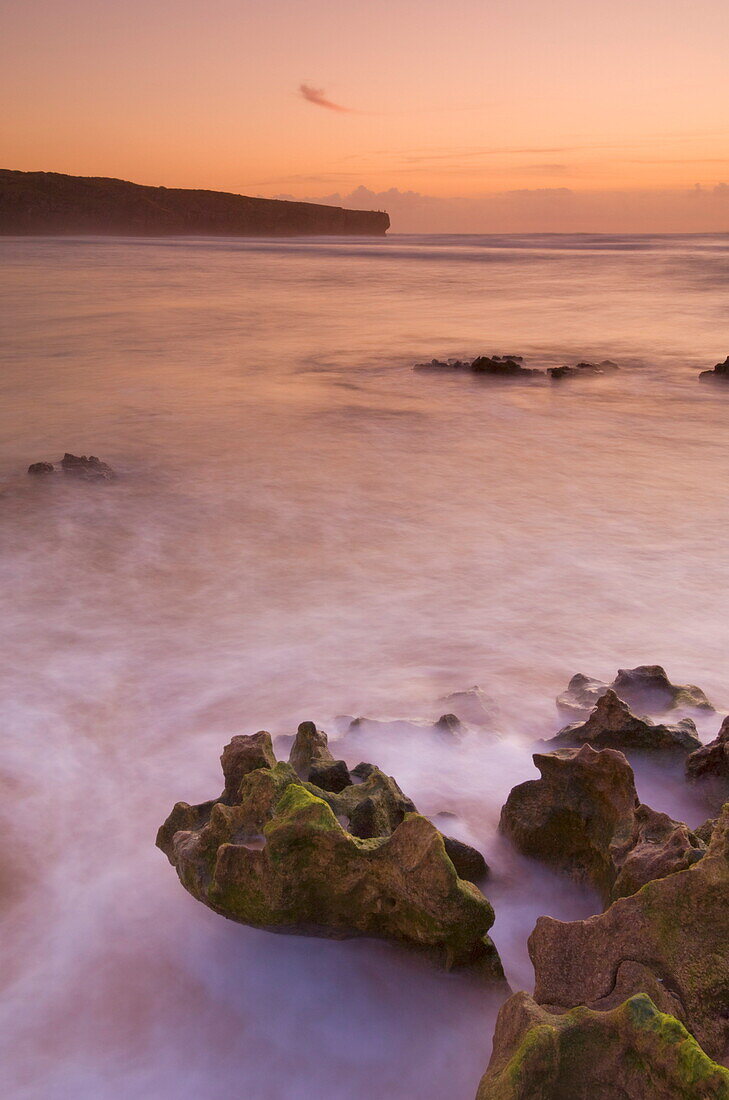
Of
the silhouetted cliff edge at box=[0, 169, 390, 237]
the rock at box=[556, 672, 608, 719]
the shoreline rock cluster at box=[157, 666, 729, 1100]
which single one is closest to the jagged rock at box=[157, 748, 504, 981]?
the shoreline rock cluster at box=[157, 666, 729, 1100]

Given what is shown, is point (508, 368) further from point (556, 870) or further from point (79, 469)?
point (556, 870)

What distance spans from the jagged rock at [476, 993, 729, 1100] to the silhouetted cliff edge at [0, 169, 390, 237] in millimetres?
73267

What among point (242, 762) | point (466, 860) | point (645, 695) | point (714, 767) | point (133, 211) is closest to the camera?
point (466, 860)

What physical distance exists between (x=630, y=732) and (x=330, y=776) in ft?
3.06

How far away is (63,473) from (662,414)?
606 cm

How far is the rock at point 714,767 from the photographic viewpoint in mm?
2312

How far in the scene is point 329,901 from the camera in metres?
1.82

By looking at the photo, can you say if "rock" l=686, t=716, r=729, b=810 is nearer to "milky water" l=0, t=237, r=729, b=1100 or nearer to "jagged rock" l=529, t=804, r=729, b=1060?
"milky water" l=0, t=237, r=729, b=1100

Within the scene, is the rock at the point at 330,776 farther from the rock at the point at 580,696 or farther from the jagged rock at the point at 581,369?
the jagged rock at the point at 581,369

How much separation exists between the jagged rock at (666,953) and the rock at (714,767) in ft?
2.88

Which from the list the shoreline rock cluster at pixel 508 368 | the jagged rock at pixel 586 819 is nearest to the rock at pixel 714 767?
the jagged rock at pixel 586 819

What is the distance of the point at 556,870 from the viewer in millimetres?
2123

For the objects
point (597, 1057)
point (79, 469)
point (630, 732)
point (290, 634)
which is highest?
point (597, 1057)

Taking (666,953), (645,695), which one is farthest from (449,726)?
(666,953)
